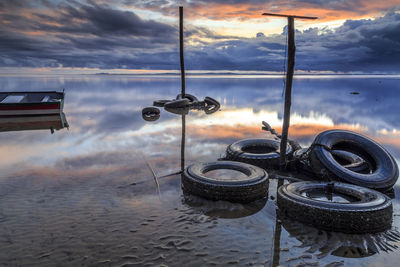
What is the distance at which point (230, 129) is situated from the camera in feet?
62.1

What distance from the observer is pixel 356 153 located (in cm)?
1038

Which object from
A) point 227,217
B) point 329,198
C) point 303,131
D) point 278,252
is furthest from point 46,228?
point 303,131

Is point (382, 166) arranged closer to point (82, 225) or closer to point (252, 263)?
point (252, 263)

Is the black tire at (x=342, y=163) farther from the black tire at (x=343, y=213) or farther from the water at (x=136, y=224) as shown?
the black tire at (x=343, y=213)

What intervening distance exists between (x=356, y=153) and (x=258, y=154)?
151 inches

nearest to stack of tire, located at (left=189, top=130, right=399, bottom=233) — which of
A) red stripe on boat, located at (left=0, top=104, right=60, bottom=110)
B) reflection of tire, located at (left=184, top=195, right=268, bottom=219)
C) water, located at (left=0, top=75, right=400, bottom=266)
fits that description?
reflection of tire, located at (left=184, top=195, right=268, bottom=219)

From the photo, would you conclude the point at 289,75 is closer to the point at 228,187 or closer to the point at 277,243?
the point at 228,187

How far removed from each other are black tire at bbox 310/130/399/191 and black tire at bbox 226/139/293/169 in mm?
1470

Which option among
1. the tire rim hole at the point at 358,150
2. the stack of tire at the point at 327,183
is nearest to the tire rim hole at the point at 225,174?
the stack of tire at the point at 327,183

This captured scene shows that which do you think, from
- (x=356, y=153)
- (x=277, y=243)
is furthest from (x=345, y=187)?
(x=356, y=153)

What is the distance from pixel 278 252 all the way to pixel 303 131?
15.0m

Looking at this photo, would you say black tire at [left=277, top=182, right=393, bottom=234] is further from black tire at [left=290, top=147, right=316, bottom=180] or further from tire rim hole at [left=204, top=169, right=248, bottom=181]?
black tire at [left=290, top=147, right=316, bottom=180]

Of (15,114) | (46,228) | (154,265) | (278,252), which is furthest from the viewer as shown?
(15,114)

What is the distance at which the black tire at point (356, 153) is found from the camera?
26.9 feet
